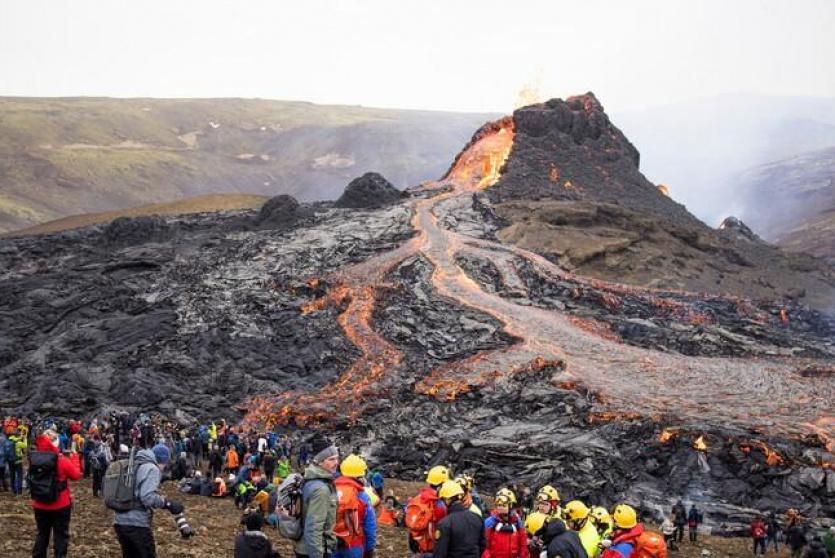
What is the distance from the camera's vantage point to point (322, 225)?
69250 millimetres

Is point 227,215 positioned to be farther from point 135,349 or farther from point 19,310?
point 135,349

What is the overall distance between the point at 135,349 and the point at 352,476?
142ft

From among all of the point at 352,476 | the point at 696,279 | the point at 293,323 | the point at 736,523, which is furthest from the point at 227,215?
the point at 352,476

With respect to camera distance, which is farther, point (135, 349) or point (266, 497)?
point (135, 349)

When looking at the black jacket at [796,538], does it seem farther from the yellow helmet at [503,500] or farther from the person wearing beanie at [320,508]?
the person wearing beanie at [320,508]

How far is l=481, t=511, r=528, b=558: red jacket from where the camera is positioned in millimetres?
10539

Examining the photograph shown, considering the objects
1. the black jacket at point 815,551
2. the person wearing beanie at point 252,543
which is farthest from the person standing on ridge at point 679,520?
the person wearing beanie at point 252,543

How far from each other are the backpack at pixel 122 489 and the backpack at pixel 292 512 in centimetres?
188

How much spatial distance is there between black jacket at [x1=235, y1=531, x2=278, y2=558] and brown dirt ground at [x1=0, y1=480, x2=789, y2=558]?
5.43 m

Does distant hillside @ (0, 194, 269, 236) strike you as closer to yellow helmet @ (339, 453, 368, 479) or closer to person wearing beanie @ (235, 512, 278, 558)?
yellow helmet @ (339, 453, 368, 479)

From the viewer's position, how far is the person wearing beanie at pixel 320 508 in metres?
9.20

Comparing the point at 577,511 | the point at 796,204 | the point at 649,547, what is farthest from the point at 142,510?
the point at 796,204

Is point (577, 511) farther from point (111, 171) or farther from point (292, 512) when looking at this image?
point (111, 171)

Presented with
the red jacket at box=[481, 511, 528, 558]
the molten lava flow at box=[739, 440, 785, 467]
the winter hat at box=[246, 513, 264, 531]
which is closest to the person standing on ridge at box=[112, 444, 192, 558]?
the winter hat at box=[246, 513, 264, 531]
